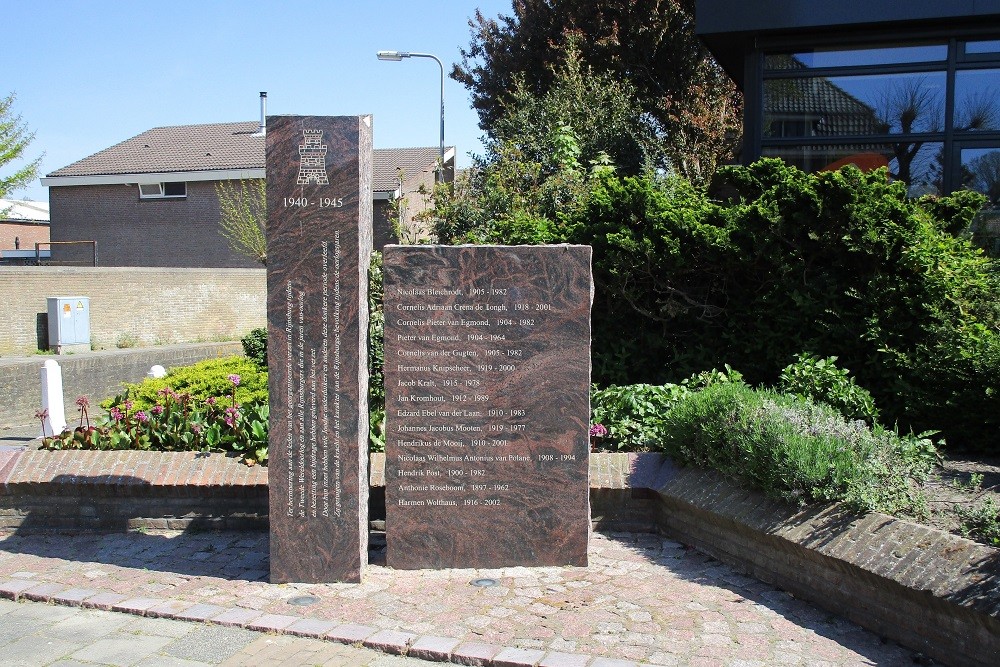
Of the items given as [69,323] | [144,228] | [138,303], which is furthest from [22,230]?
[69,323]

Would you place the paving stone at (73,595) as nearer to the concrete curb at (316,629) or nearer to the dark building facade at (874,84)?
the concrete curb at (316,629)

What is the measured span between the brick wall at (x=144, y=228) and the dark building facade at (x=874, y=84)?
21.4 metres

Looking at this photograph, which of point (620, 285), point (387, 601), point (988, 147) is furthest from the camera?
point (988, 147)

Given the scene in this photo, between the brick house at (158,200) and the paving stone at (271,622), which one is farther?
the brick house at (158,200)

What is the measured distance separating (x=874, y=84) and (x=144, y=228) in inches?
1013

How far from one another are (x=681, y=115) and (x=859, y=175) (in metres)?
14.4

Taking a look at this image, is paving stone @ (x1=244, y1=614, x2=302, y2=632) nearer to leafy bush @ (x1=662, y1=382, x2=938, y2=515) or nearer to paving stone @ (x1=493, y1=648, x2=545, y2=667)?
paving stone @ (x1=493, y1=648, x2=545, y2=667)

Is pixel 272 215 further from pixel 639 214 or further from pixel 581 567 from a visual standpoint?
pixel 639 214

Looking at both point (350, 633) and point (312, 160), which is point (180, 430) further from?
→ point (350, 633)

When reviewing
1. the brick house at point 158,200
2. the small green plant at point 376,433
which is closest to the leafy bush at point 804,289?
the small green plant at point 376,433

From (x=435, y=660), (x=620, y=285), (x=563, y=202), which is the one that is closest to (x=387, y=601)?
(x=435, y=660)

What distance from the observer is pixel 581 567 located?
5.63 metres

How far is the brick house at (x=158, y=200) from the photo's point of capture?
100 feet

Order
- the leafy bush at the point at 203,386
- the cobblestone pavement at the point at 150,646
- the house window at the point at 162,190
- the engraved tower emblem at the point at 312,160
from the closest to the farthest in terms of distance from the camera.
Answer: the cobblestone pavement at the point at 150,646
the engraved tower emblem at the point at 312,160
the leafy bush at the point at 203,386
the house window at the point at 162,190
